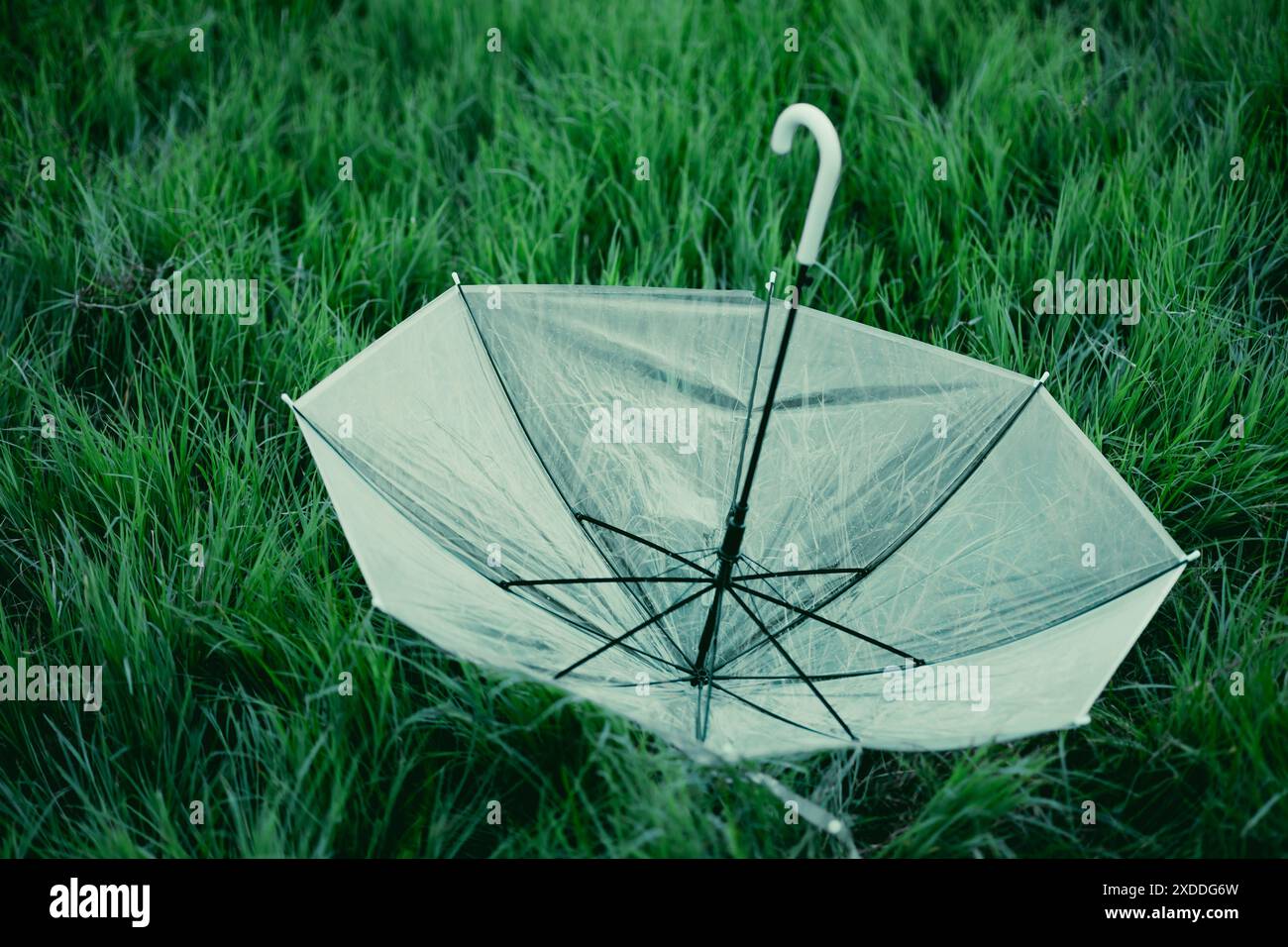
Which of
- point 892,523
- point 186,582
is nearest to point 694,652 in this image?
point 892,523

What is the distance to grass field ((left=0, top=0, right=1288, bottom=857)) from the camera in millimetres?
2307

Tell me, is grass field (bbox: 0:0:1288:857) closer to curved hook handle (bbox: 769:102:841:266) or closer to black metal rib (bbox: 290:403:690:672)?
black metal rib (bbox: 290:403:690:672)

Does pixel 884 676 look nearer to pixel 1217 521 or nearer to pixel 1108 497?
pixel 1108 497

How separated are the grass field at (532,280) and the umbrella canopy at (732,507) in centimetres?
23

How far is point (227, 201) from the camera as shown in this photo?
12.0ft

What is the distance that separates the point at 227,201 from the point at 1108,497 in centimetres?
308

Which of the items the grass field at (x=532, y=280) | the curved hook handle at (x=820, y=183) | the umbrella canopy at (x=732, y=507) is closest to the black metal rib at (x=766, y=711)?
the umbrella canopy at (x=732, y=507)

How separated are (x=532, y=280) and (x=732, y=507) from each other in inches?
60.1

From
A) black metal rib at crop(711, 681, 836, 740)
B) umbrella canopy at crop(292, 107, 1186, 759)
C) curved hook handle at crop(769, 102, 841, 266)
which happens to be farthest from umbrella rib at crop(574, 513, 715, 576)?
curved hook handle at crop(769, 102, 841, 266)

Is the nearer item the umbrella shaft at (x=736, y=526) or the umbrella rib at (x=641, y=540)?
the umbrella shaft at (x=736, y=526)

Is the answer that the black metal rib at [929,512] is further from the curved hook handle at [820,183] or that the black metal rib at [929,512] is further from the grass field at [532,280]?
the curved hook handle at [820,183]

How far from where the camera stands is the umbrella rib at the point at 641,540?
7.50ft

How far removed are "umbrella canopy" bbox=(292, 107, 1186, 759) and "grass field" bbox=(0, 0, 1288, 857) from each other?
8.9 inches

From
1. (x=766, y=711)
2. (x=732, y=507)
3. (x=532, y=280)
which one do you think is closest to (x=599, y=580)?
(x=732, y=507)
